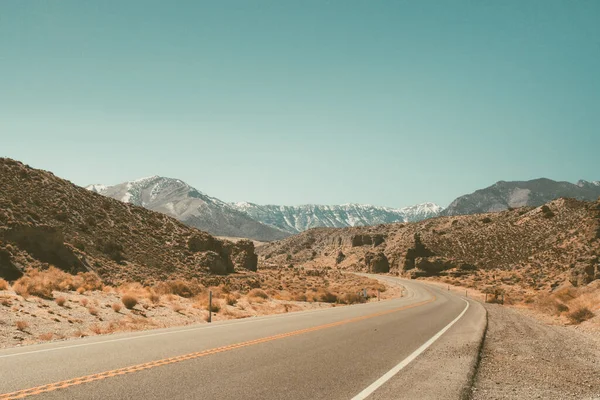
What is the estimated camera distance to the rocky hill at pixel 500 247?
202 ft

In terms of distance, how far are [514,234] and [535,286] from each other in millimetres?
41522

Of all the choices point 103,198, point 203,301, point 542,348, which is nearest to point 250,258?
point 103,198

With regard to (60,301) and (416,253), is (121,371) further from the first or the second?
(416,253)

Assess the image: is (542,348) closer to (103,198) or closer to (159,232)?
(159,232)

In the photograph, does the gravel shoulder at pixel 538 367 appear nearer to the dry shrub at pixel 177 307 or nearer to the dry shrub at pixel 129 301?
the dry shrub at pixel 177 307

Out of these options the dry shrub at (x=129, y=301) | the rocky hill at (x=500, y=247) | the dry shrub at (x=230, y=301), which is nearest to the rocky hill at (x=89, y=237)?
the dry shrub at (x=129, y=301)

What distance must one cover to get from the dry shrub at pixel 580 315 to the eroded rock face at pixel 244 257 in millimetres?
54654

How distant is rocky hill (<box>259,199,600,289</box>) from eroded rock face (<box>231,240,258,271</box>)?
117ft

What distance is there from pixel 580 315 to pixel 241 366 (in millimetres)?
18532

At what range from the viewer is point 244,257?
73.6 metres

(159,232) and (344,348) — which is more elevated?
(159,232)

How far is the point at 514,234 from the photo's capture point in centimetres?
9350

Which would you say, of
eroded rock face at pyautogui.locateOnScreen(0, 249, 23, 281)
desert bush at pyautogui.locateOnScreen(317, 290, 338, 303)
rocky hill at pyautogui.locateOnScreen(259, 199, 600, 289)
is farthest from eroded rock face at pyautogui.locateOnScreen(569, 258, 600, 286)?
eroded rock face at pyautogui.locateOnScreen(0, 249, 23, 281)

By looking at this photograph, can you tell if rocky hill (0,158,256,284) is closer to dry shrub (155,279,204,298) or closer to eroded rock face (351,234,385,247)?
dry shrub (155,279,204,298)
